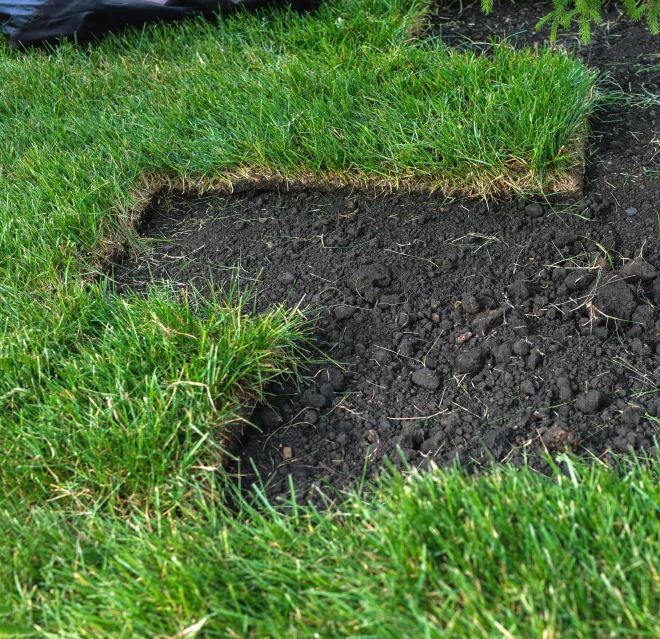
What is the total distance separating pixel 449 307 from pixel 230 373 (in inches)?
32.7

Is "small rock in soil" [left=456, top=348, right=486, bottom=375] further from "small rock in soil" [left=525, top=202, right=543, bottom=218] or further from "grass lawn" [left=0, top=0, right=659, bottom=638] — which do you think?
"small rock in soil" [left=525, top=202, right=543, bottom=218]

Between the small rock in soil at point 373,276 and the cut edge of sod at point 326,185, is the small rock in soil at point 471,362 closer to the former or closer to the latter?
the small rock in soil at point 373,276

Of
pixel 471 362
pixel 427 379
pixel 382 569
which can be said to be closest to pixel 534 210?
pixel 471 362

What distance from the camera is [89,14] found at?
179 inches

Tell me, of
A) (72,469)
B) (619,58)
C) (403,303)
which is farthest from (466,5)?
(72,469)

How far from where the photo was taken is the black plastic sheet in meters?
4.57

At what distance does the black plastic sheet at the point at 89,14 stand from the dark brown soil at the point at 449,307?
163cm

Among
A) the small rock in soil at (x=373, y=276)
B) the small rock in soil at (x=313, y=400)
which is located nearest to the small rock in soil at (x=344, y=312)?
the small rock in soil at (x=373, y=276)

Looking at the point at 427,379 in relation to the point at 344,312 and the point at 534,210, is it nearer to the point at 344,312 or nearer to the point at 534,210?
the point at 344,312

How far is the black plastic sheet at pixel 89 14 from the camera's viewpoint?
4.57m

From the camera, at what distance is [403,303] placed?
2893mm

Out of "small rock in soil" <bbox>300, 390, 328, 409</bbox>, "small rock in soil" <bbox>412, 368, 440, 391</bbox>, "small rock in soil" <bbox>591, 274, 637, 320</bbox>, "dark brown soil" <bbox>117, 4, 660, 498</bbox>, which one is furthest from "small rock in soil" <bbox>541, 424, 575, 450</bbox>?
"small rock in soil" <bbox>300, 390, 328, 409</bbox>

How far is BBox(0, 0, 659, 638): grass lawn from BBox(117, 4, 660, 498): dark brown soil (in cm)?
13

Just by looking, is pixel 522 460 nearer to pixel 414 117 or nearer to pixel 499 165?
pixel 499 165
